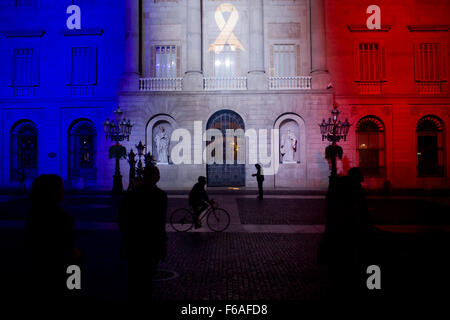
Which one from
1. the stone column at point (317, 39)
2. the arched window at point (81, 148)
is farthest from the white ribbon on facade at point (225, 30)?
the arched window at point (81, 148)

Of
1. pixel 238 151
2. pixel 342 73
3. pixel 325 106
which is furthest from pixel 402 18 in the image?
pixel 238 151

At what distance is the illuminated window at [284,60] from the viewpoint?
1015 inches

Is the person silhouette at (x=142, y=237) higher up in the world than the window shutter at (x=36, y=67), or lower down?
lower down

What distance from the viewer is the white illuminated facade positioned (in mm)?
24422

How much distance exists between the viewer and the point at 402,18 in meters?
25.4

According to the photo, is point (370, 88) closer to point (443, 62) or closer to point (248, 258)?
point (443, 62)

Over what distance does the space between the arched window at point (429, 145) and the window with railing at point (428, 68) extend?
7.53 feet

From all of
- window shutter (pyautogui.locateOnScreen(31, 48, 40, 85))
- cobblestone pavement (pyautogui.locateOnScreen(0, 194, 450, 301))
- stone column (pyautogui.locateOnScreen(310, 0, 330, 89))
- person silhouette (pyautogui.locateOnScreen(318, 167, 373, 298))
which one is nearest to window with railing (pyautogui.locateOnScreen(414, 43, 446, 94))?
stone column (pyautogui.locateOnScreen(310, 0, 330, 89))

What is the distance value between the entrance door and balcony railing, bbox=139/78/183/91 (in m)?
3.73

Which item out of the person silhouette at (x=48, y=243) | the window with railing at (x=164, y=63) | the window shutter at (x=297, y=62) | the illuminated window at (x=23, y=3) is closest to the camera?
the person silhouette at (x=48, y=243)

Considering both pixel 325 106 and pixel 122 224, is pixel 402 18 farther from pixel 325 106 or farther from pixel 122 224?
pixel 122 224

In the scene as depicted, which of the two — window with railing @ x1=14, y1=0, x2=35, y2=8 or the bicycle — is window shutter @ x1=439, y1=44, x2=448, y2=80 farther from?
window with railing @ x1=14, y1=0, x2=35, y2=8

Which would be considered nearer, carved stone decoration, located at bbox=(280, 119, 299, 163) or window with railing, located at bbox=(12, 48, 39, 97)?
carved stone decoration, located at bbox=(280, 119, 299, 163)

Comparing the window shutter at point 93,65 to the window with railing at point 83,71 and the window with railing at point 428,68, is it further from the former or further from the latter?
the window with railing at point 428,68
